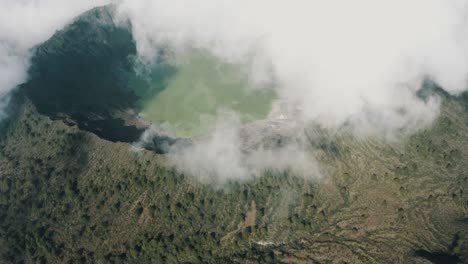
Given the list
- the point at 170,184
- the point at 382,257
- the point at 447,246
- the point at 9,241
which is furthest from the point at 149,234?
the point at 447,246

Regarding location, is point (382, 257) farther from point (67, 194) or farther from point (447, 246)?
point (67, 194)

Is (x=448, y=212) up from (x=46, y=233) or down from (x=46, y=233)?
up

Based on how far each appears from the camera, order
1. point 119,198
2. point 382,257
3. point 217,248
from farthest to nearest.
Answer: point 119,198
point 217,248
point 382,257

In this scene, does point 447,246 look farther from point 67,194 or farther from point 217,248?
point 67,194

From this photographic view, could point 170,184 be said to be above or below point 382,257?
above

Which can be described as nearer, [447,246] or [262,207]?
[447,246]

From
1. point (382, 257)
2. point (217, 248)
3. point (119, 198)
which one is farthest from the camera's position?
point (119, 198)

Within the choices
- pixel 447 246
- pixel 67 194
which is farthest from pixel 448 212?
pixel 67 194

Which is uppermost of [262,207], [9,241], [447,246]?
[262,207]

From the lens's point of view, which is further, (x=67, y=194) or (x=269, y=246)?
(x=67, y=194)
